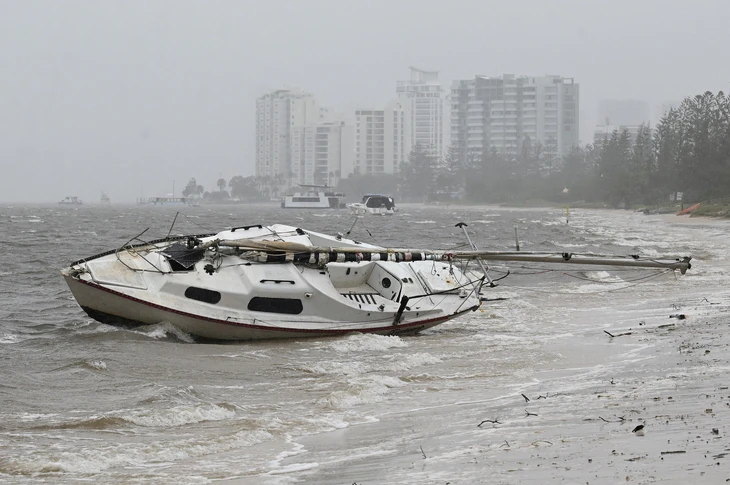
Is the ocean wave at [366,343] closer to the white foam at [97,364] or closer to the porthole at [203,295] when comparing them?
the porthole at [203,295]

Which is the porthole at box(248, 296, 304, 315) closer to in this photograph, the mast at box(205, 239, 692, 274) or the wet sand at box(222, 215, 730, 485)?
the mast at box(205, 239, 692, 274)

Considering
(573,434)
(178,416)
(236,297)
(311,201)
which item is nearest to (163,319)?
(236,297)

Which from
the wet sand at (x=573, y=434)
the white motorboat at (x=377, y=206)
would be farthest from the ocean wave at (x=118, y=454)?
the white motorboat at (x=377, y=206)

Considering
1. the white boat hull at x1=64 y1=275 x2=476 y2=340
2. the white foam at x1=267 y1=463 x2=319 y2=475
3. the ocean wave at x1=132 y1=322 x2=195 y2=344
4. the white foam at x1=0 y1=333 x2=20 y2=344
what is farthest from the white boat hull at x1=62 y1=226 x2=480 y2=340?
the white foam at x1=267 y1=463 x2=319 y2=475

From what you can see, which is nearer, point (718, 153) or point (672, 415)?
point (672, 415)

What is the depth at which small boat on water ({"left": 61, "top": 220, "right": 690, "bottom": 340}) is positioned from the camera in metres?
21.1

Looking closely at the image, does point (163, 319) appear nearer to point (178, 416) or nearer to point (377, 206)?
point (178, 416)

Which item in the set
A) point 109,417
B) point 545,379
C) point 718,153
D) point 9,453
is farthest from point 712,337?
point 718,153

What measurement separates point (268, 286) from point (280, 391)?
577 cm

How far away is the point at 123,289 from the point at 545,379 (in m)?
Result: 9.26

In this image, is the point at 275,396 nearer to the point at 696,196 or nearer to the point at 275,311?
the point at 275,311

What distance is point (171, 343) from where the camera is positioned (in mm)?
20906

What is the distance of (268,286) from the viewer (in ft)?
71.4

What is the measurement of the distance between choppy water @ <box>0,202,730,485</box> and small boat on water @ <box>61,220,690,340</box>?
0.49 meters
